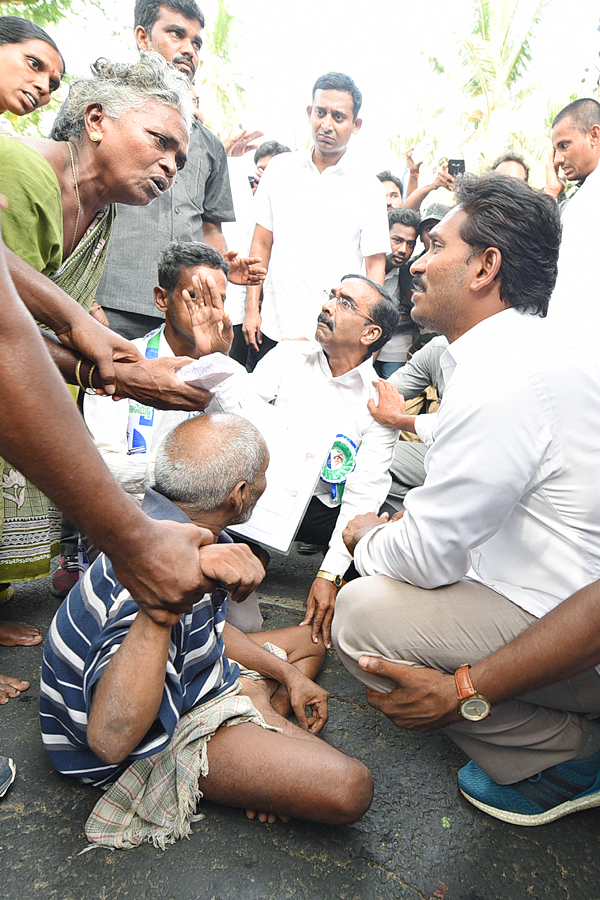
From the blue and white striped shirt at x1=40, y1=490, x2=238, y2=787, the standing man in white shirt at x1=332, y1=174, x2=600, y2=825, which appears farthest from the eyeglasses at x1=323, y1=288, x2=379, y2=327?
the blue and white striped shirt at x1=40, y1=490, x2=238, y2=787

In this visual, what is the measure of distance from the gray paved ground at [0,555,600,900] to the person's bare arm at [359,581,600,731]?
0.30 meters

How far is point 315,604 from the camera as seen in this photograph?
262 cm

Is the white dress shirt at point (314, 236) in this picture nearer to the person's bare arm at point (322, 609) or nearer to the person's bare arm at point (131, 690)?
the person's bare arm at point (322, 609)

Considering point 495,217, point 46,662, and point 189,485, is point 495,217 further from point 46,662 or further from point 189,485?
point 46,662

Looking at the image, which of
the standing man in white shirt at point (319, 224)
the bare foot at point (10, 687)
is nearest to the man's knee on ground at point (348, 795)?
the bare foot at point (10, 687)

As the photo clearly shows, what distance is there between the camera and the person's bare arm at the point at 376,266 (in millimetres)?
4008

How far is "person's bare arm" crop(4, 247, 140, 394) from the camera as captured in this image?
190 centimetres

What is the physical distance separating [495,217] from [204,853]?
6.64ft

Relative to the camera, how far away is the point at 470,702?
1.58m

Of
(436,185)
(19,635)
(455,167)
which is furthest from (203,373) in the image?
(436,185)

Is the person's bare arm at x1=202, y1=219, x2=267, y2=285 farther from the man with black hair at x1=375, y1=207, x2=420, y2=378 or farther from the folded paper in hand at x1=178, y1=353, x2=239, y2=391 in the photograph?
the man with black hair at x1=375, y1=207, x2=420, y2=378

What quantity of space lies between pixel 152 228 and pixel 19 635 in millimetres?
2035

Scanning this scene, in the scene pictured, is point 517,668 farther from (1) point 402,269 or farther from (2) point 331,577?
(1) point 402,269

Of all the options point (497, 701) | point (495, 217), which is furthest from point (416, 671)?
point (495, 217)
